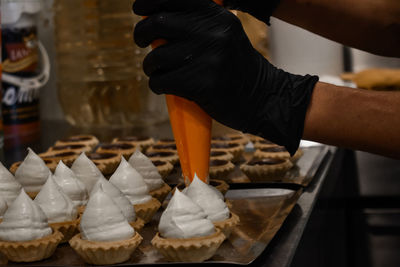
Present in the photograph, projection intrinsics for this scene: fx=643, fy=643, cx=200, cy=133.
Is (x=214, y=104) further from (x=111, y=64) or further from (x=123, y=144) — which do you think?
(x=111, y=64)

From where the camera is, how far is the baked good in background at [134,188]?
1.60m

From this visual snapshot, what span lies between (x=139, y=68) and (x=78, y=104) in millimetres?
361

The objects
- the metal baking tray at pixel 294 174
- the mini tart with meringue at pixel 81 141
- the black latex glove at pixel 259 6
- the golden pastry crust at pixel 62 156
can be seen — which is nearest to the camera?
the black latex glove at pixel 259 6

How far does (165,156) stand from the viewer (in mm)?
2209

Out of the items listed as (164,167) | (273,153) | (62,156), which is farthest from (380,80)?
(62,156)

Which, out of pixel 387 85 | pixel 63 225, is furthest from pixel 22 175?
pixel 387 85

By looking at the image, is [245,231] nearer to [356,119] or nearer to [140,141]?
[356,119]

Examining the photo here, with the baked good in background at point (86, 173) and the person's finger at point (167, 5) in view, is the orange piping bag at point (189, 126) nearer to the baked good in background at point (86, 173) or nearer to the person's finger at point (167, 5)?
the person's finger at point (167, 5)

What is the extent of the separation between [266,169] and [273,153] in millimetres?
220

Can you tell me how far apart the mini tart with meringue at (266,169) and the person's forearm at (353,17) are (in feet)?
1.46

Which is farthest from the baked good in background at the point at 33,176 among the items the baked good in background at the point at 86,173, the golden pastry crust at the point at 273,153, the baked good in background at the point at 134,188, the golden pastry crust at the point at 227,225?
the golden pastry crust at the point at 273,153

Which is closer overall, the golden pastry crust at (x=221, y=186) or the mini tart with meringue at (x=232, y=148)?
the golden pastry crust at (x=221, y=186)

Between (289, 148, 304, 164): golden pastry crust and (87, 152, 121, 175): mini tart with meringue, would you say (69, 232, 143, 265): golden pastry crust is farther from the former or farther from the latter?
(289, 148, 304, 164): golden pastry crust

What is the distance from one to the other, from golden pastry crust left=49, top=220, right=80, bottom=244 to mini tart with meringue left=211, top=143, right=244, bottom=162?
90 cm
